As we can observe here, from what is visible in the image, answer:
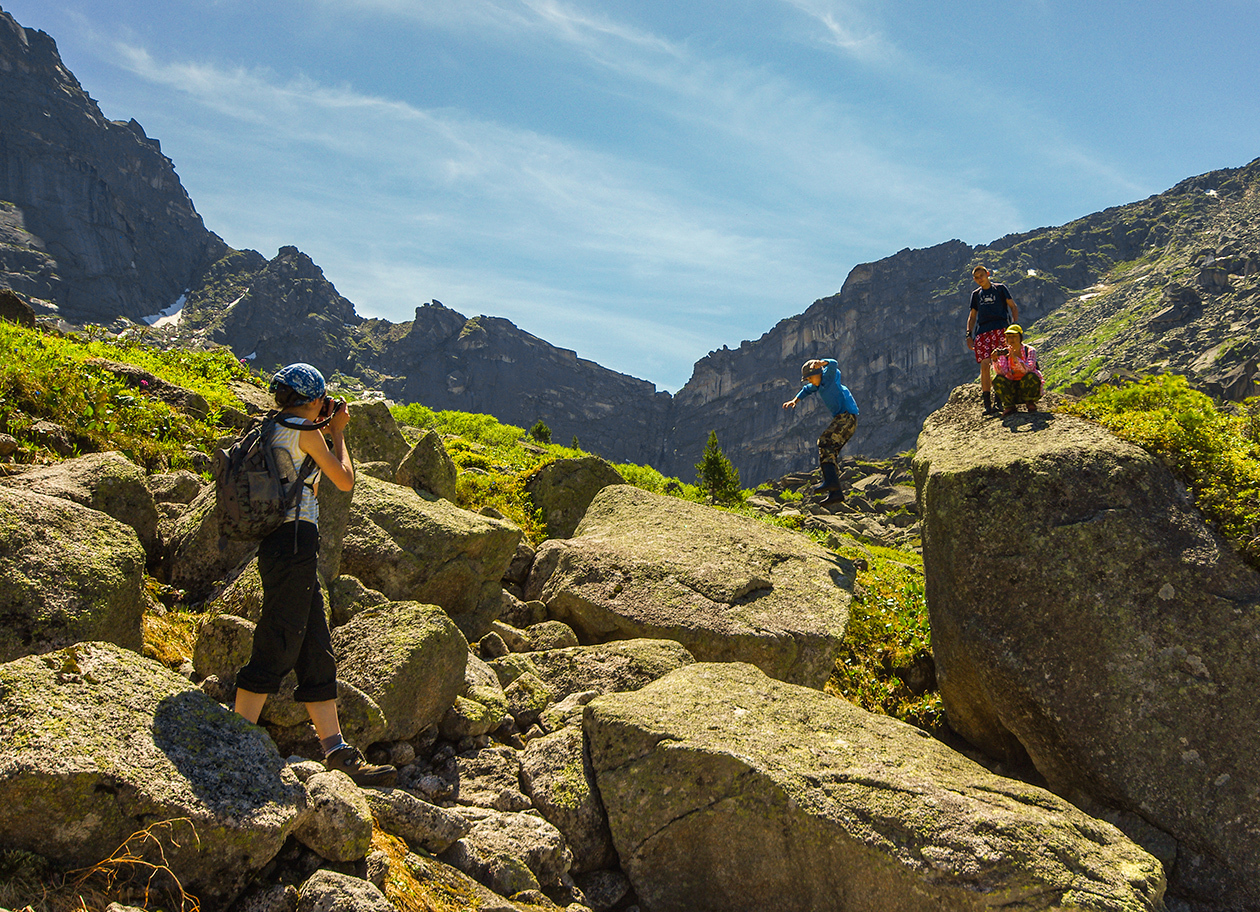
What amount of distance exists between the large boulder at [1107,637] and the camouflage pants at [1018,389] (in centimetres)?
81

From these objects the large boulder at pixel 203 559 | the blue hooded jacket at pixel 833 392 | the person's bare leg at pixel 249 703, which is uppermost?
the blue hooded jacket at pixel 833 392

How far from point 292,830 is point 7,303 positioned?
20497 millimetres

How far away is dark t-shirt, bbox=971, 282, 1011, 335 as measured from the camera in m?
10.8

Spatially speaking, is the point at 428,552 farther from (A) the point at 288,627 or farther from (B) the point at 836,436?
(B) the point at 836,436

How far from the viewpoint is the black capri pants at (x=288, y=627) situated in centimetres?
489

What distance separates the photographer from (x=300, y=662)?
5.09 m

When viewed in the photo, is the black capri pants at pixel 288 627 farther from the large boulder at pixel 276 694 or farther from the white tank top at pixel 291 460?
the large boulder at pixel 276 694

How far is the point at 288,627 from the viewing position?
16.3 ft

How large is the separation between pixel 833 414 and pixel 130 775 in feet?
41.6

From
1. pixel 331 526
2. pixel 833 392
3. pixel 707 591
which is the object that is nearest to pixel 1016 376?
pixel 707 591

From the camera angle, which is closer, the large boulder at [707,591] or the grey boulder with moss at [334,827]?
the grey boulder with moss at [334,827]

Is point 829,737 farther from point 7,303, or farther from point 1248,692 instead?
point 7,303

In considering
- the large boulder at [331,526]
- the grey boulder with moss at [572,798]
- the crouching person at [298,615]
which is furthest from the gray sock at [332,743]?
the large boulder at [331,526]

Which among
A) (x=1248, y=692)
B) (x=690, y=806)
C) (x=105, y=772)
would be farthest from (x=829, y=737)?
(x=105, y=772)
